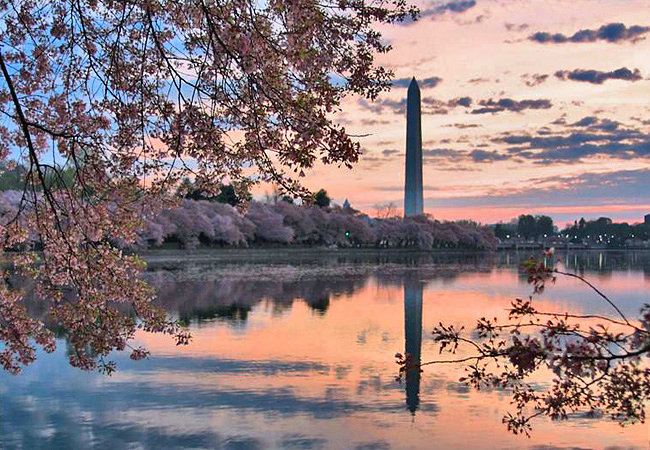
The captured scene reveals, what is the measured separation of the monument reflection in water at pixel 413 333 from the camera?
1095cm

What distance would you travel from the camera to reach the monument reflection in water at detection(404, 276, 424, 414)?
35.9 ft

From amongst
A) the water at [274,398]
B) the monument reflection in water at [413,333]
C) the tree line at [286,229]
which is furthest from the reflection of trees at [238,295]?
the tree line at [286,229]

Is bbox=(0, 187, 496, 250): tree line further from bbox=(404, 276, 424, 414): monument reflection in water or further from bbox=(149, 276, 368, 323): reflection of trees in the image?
bbox=(404, 276, 424, 414): monument reflection in water

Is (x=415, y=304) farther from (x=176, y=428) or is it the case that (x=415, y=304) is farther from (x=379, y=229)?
(x=379, y=229)

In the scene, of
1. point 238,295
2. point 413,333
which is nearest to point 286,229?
point 238,295

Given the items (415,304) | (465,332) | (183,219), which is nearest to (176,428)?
(465,332)

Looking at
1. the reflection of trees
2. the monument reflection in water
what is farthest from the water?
the reflection of trees

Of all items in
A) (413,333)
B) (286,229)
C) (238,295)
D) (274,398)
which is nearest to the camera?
(274,398)

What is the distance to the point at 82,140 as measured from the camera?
303 inches

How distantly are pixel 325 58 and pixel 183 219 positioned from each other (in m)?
63.5

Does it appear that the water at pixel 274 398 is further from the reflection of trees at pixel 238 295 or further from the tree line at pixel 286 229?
the tree line at pixel 286 229

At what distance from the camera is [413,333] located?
59.9ft

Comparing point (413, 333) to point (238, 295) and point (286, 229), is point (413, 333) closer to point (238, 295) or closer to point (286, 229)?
point (238, 295)

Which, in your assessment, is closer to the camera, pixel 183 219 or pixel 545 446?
pixel 545 446
